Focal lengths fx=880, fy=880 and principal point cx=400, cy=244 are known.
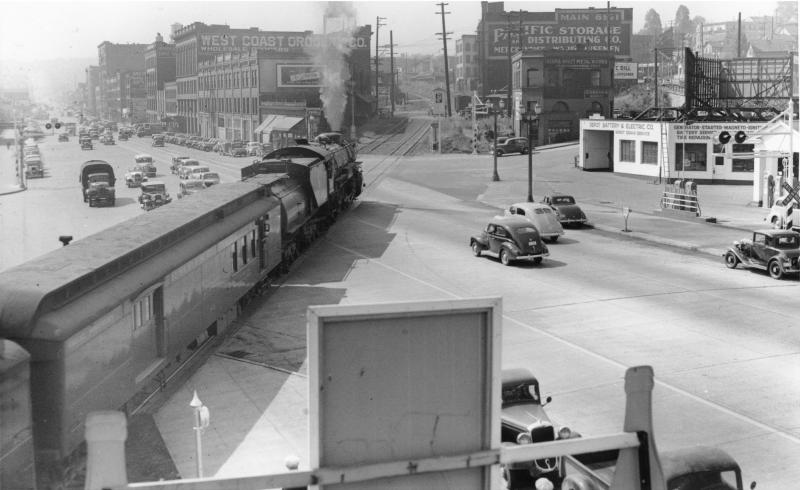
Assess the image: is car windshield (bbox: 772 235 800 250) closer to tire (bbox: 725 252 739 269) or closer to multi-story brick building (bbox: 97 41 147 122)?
tire (bbox: 725 252 739 269)

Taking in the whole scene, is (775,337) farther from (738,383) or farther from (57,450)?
(57,450)

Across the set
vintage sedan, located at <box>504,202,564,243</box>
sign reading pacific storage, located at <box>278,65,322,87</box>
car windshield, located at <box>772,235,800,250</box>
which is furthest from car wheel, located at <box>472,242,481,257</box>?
sign reading pacific storage, located at <box>278,65,322,87</box>

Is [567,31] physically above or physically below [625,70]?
above

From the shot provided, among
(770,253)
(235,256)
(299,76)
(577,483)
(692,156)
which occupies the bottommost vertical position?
(577,483)

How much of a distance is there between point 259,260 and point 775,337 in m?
→ 13.7

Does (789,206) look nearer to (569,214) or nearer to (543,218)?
(569,214)

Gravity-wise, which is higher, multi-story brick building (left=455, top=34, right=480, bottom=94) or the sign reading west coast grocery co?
multi-story brick building (left=455, top=34, right=480, bottom=94)

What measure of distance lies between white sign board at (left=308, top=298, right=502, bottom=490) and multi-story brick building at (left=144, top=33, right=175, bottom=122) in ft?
201

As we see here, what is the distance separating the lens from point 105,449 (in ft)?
14.7

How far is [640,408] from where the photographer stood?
17.4 feet

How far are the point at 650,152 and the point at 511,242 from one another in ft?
104

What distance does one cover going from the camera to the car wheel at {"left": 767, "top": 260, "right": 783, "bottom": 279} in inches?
1105

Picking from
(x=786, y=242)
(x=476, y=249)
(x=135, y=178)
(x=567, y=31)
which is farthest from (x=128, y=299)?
(x=567, y=31)

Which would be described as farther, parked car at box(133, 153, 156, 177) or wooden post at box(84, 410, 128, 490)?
parked car at box(133, 153, 156, 177)
